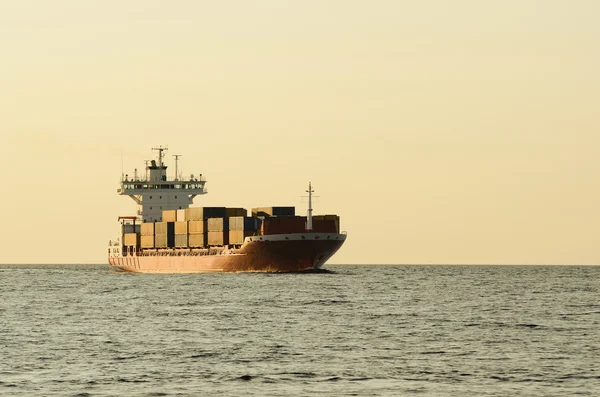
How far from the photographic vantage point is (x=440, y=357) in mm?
41719

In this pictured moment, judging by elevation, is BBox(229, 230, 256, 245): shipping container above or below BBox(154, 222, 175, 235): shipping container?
below

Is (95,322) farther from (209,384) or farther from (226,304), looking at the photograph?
(209,384)

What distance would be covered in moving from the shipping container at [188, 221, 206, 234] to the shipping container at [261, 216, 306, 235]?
1372 centimetres

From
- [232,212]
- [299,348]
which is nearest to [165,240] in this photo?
[232,212]

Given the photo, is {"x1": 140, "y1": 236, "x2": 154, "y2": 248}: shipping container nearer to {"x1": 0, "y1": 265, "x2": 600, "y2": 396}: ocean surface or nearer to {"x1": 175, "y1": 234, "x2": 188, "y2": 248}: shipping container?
{"x1": 175, "y1": 234, "x2": 188, "y2": 248}: shipping container

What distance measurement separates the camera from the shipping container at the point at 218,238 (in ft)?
431

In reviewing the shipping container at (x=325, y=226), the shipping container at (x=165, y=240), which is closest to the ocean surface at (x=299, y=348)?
the shipping container at (x=325, y=226)

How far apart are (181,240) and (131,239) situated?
22.2 metres

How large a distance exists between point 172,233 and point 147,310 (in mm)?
75706

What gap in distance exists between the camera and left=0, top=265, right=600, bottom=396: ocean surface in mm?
34750

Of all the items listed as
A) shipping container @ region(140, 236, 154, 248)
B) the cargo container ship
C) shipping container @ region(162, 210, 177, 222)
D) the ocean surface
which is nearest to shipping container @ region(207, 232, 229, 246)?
the cargo container ship

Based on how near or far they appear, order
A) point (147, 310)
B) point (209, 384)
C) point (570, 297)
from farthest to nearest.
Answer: point (570, 297)
point (147, 310)
point (209, 384)

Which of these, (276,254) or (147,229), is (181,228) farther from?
(276,254)

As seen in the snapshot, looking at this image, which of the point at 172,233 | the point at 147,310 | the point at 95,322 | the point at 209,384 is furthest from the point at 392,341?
the point at 172,233
